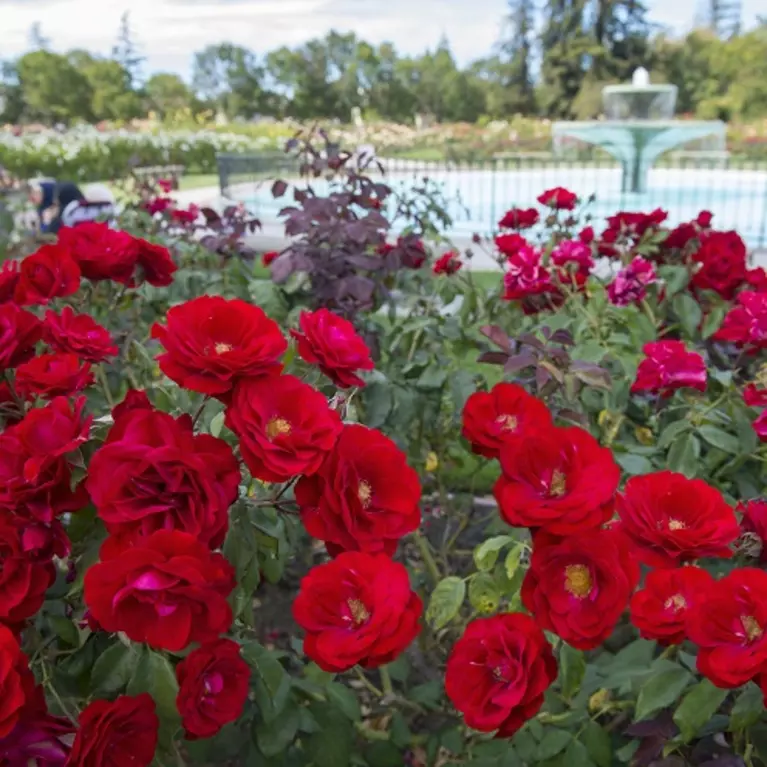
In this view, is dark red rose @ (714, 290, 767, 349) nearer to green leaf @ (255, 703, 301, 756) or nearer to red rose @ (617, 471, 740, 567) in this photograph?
→ red rose @ (617, 471, 740, 567)

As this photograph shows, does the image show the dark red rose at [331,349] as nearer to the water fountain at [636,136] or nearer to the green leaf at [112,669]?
the green leaf at [112,669]

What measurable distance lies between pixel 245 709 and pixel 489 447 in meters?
0.56

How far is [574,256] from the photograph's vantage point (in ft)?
7.50

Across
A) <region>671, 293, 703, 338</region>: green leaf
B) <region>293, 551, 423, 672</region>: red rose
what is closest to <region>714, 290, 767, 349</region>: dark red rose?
<region>671, 293, 703, 338</region>: green leaf

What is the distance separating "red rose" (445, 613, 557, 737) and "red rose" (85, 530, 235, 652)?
0.30m

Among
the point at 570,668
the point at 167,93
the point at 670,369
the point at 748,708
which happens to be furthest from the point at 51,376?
the point at 167,93

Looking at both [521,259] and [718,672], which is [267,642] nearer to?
[521,259]

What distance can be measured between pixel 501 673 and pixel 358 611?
7.4 inches

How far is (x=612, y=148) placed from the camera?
44.4 ft

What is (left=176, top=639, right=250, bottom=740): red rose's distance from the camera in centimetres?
95

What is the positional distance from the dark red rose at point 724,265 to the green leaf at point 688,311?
78 millimetres

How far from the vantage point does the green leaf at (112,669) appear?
40.0 inches

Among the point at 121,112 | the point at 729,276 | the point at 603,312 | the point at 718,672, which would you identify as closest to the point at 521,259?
the point at 603,312

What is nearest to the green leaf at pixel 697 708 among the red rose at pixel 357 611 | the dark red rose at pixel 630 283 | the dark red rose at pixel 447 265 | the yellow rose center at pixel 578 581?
the yellow rose center at pixel 578 581
